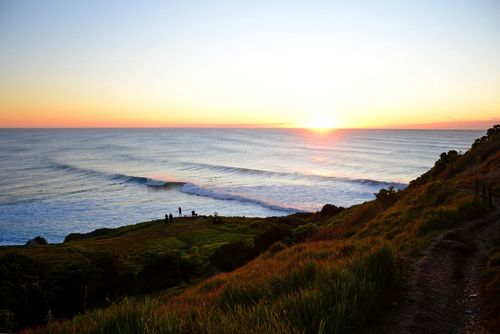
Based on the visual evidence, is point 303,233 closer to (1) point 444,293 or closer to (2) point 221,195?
(1) point 444,293

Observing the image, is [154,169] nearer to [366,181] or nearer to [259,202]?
[259,202]

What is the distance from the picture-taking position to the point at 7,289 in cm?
2420

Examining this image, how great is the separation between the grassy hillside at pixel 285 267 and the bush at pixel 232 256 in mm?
108

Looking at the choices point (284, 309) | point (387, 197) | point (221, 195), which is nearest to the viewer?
point (284, 309)

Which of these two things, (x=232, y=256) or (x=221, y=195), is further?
(x=221, y=195)

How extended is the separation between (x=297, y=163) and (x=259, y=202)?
188 feet

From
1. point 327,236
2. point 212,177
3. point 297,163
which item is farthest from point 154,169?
point 327,236

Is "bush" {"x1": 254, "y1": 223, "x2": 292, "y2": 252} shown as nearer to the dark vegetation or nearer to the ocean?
the dark vegetation

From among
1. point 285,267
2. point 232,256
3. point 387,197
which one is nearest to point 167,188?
point 232,256

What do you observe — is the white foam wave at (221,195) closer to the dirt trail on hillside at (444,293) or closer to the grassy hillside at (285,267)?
the grassy hillside at (285,267)

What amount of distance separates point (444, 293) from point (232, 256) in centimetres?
2386

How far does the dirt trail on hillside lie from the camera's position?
6697 mm

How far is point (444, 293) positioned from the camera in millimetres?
8281

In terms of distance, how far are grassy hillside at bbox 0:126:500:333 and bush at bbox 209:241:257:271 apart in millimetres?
108
